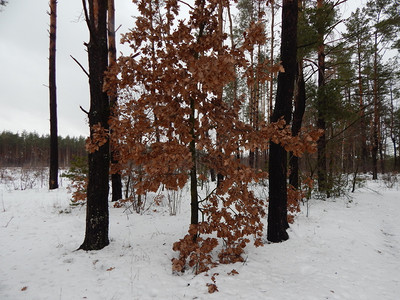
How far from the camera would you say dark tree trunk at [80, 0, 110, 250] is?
144 inches

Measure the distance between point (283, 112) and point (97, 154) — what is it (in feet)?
11.8

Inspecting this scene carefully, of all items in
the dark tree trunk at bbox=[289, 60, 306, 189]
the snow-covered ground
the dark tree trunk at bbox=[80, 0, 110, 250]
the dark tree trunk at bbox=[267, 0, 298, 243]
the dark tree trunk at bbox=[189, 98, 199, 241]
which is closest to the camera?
the snow-covered ground

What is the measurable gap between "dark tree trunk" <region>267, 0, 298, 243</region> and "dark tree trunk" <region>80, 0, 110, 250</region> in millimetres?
3164

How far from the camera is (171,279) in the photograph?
290 centimetres

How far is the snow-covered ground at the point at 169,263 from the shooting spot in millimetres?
2562

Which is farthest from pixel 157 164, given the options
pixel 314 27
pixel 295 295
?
pixel 314 27

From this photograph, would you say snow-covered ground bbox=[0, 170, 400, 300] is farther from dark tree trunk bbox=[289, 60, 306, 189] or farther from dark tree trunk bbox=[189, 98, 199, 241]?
dark tree trunk bbox=[289, 60, 306, 189]

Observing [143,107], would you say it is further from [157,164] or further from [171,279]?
[171,279]

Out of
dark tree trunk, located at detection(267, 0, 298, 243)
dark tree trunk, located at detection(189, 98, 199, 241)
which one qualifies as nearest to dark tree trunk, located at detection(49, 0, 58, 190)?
dark tree trunk, located at detection(189, 98, 199, 241)

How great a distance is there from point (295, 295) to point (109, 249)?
9.89ft

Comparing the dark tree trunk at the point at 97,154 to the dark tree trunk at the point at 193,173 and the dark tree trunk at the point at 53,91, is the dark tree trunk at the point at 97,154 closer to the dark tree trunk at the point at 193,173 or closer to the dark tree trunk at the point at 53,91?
the dark tree trunk at the point at 193,173

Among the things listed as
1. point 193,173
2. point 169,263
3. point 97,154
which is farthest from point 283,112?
point 97,154

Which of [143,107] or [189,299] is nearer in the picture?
[189,299]

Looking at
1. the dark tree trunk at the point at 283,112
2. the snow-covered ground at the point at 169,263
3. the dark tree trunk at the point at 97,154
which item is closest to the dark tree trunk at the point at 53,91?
the snow-covered ground at the point at 169,263
